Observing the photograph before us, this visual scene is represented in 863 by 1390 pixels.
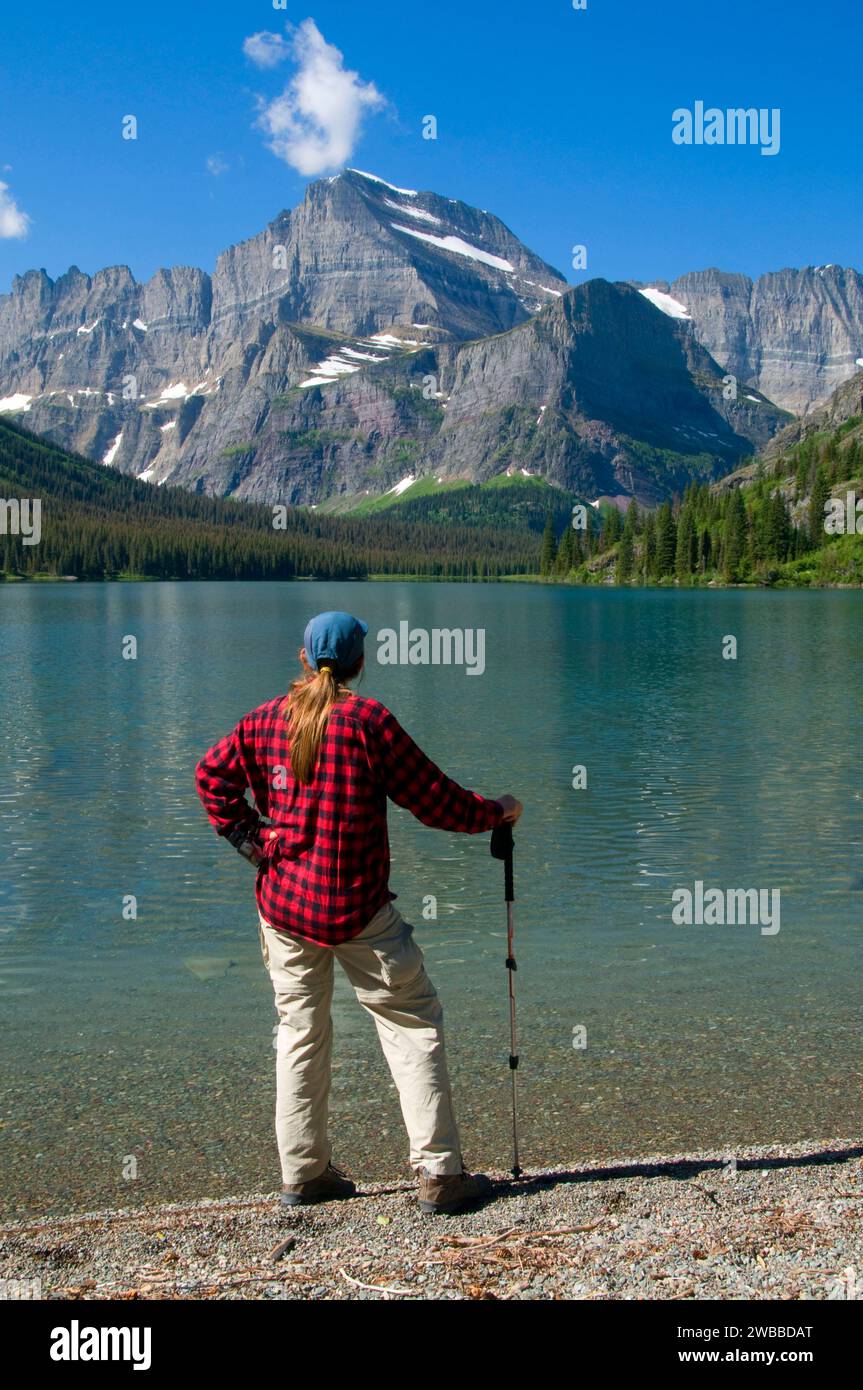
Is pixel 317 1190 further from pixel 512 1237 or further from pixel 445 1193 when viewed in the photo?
pixel 512 1237

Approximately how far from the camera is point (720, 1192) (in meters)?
7.78

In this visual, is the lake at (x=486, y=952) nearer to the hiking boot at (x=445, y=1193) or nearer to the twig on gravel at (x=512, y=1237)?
the hiking boot at (x=445, y=1193)

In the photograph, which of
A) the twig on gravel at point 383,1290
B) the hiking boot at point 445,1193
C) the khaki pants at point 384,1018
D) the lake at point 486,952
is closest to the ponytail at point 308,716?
the khaki pants at point 384,1018

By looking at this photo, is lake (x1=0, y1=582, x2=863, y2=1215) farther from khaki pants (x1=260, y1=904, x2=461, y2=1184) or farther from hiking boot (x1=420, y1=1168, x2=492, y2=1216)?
khaki pants (x1=260, y1=904, x2=461, y2=1184)

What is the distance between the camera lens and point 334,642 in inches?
298

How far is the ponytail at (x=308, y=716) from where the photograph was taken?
24.2ft

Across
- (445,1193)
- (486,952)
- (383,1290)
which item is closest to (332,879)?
(445,1193)

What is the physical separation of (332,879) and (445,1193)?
2.34 metres

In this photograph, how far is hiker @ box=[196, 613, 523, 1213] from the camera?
293 inches

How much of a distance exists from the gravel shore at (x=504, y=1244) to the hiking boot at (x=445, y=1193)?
0.13 m

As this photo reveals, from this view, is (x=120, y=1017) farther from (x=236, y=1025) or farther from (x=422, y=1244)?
(x=422, y=1244)

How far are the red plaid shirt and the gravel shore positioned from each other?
1943 millimetres

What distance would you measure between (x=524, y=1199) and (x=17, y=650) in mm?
66974
